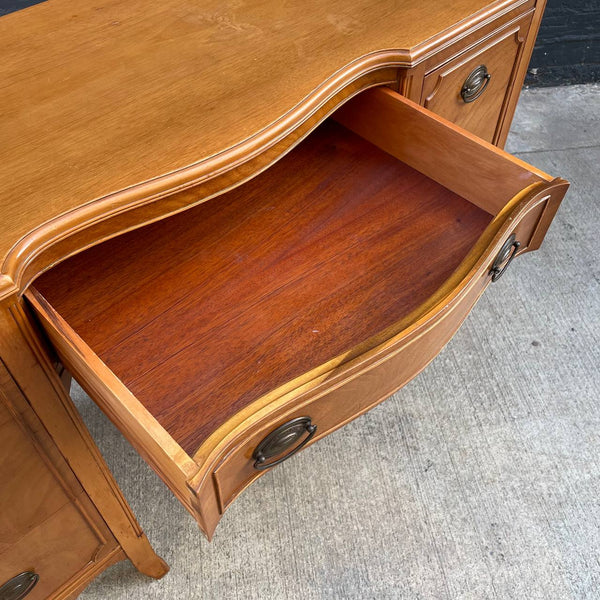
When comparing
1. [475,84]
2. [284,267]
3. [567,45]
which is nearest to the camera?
[284,267]

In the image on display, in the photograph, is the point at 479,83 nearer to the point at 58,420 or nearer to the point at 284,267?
the point at 284,267

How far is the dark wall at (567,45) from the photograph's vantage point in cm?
180

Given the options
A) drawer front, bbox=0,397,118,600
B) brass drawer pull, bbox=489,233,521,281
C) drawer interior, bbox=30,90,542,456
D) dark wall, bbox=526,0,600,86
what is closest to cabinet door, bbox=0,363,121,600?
drawer front, bbox=0,397,118,600

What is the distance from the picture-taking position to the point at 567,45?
6.20 feet

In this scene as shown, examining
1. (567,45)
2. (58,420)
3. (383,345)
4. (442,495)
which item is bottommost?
(442,495)

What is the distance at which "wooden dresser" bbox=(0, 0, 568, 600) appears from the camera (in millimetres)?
578

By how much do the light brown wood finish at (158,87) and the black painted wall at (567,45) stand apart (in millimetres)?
1120

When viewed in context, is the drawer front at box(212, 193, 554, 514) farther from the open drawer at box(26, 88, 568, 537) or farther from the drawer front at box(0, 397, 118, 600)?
the drawer front at box(0, 397, 118, 600)

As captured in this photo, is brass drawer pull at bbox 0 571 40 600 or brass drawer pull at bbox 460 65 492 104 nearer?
brass drawer pull at bbox 0 571 40 600

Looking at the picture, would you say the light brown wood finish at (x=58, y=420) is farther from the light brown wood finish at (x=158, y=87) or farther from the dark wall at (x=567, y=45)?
the dark wall at (x=567, y=45)

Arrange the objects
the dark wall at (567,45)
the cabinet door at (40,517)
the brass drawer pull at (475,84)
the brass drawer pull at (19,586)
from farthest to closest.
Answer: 1. the dark wall at (567,45)
2. the brass drawer pull at (475,84)
3. the brass drawer pull at (19,586)
4. the cabinet door at (40,517)

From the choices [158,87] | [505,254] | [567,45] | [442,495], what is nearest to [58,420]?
[158,87]

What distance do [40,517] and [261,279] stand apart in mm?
383

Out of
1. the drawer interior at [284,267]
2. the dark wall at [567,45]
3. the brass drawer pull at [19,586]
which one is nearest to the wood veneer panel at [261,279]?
the drawer interior at [284,267]
